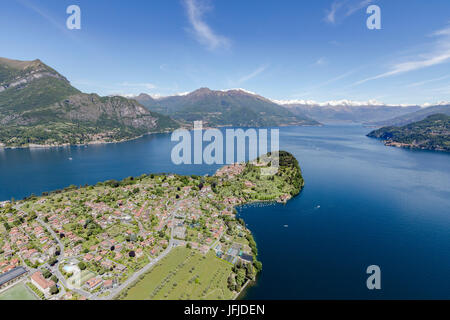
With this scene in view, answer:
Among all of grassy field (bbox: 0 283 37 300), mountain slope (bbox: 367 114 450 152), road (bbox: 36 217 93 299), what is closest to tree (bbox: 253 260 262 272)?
road (bbox: 36 217 93 299)

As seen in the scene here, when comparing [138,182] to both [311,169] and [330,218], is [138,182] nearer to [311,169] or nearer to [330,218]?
[330,218]

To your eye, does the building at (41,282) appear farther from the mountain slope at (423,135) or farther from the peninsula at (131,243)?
the mountain slope at (423,135)

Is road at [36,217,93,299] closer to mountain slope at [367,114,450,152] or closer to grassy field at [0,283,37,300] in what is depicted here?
grassy field at [0,283,37,300]

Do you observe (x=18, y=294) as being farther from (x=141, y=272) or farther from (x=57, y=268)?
(x=141, y=272)

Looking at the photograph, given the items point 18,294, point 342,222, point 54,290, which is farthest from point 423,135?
point 18,294

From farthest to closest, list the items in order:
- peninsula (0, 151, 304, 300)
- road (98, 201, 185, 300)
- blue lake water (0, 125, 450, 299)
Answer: blue lake water (0, 125, 450, 299)
peninsula (0, 151, 304, 300)
road (98, 201, 185, 300)

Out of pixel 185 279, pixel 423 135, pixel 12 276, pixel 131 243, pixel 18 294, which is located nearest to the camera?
pixel 18 294
